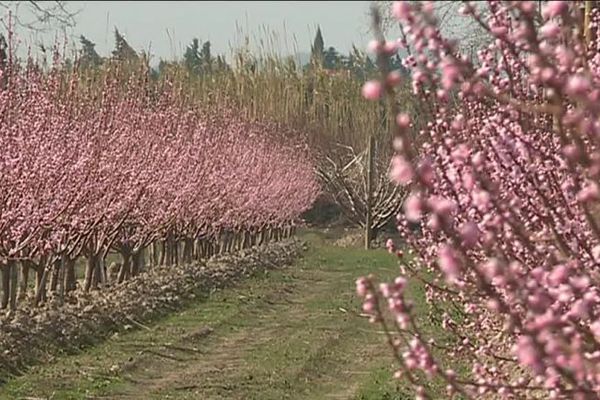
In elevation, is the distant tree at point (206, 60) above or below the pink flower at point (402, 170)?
above

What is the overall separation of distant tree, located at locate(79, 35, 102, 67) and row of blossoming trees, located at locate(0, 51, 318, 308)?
1.81 feet

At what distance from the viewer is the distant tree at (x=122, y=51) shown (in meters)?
20.0

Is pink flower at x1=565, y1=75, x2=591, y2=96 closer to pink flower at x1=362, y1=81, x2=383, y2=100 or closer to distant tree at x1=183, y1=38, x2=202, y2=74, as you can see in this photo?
pink flower at x1=362, y1=81, x2=383, y2=100

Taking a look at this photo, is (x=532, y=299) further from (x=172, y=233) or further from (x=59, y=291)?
(x=172, y=233)

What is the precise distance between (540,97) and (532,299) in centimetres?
314

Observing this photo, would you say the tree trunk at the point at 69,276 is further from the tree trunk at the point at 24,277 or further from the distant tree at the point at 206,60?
the distant tree at the point at 206,60

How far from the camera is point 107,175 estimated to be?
45.2 ft

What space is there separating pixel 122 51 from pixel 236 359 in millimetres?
10347

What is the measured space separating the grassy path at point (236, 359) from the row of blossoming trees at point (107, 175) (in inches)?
61.0

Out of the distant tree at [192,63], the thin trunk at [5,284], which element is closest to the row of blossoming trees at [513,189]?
the thin trunk at [5,284]

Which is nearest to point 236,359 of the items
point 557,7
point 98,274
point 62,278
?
point 62,278

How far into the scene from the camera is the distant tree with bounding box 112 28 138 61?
19972mm

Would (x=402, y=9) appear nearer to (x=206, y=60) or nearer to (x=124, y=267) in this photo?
(x=124, y=267)

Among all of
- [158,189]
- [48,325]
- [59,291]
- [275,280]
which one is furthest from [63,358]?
[275,280]
